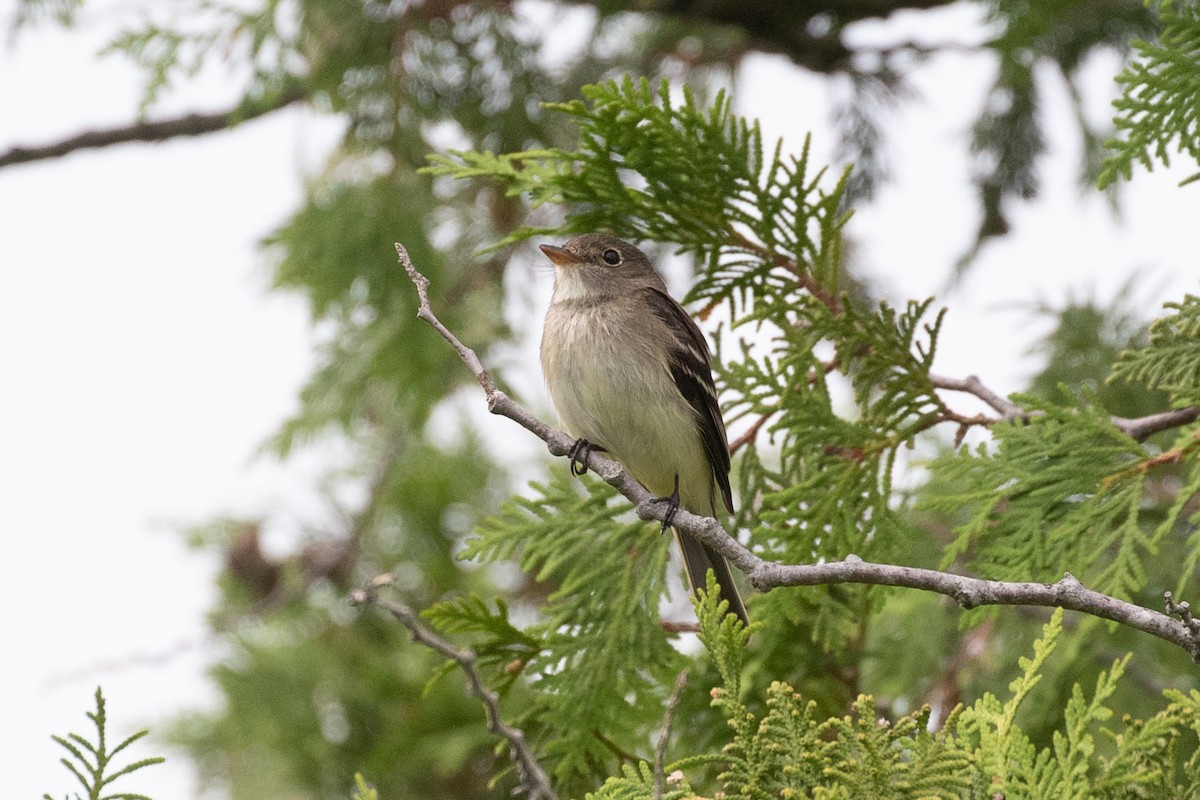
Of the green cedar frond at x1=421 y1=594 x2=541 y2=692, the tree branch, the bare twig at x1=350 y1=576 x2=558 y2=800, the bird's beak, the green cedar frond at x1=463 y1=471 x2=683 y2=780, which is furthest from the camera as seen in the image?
the tree branch

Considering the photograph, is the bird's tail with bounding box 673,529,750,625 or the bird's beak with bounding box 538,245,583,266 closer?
the bird's tail with bounding box 673,529,750,625

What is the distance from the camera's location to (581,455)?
12.1 feet

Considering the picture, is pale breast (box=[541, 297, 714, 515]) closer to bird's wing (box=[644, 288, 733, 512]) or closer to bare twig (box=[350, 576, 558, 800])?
bird's wing (box=[644, 288, 733, 512])

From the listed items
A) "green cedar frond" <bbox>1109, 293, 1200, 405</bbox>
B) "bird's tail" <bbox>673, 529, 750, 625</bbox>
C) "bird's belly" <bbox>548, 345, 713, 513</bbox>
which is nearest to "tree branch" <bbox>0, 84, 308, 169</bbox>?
"bird's belly" <bbox>548, 345, 713, 513</bbox>

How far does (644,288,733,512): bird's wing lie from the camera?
4434 millimetres

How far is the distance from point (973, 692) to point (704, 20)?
3.47 metres

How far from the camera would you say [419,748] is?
6734mm

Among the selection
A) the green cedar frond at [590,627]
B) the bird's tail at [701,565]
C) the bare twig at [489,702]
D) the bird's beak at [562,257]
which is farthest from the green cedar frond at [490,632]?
the bird's beak at [562,257]

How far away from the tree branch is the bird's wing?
227 centimetres

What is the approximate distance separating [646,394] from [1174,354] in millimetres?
1779

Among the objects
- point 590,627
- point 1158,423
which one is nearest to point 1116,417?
point 1158,423

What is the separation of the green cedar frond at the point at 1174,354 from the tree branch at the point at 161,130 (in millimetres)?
3841

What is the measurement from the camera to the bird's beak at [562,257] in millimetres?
4980

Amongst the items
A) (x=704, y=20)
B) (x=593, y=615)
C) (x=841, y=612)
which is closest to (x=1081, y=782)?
(x=841, y=612)
